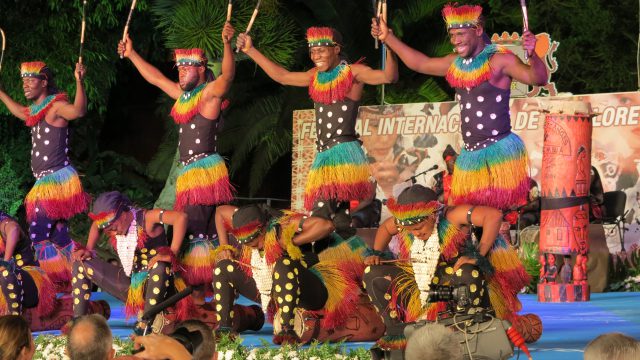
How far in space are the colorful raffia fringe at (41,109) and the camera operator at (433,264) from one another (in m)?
2.30

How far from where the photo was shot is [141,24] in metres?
11.9

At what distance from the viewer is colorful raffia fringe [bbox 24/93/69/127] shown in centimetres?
644

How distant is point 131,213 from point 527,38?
2058 millimetres

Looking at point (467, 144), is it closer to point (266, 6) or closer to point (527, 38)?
point (527, 38)

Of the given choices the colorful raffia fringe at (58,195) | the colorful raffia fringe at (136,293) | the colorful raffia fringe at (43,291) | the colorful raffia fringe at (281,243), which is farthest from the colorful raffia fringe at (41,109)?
the colorful raffia fringe at (281,243)

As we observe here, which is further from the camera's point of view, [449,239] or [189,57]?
[189,57]

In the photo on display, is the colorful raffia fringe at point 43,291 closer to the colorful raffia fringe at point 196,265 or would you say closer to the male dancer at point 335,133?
the colorful raffia fringe at point 196,265

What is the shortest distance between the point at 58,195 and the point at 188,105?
104 cm

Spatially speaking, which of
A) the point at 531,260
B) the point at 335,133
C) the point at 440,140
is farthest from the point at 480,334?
the point at 440,140

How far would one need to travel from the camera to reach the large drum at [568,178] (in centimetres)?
726

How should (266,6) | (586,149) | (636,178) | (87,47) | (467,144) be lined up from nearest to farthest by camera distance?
1. (467,144)
2. (586,149)
3. (636,178)
4. (266,6)
5. (87,47)

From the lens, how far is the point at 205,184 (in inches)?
223

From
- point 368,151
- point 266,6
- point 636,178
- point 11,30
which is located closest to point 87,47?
point 11,30

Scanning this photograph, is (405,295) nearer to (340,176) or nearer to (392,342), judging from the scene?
(392,342)
